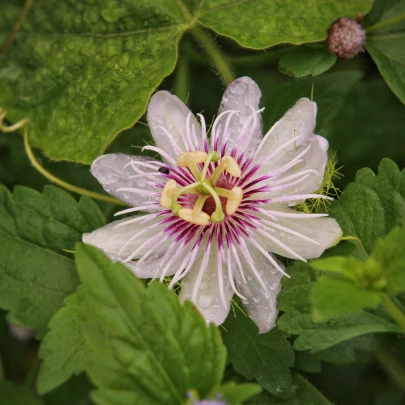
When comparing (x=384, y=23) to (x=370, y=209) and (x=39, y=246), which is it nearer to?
(x=370, y=209)

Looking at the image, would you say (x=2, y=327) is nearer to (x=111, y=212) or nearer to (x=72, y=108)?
(x=111, y=212)

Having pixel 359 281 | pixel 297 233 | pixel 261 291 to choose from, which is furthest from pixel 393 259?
pixel 261 291

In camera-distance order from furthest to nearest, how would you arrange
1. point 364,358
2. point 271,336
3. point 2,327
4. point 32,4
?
point 2,327 < point 32,4 < point 364,358 < point 271,336

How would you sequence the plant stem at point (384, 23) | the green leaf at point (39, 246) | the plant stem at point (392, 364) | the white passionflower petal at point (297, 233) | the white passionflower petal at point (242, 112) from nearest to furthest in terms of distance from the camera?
the white passionflower petal at point (297, 233), the white passionflower petal at point (242, 112), the green leaf at point (39, 246), the plant stem at point (384, 23), the plant stem at point (392, 364)

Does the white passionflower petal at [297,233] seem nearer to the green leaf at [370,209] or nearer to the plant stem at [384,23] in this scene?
the green leaf at [370,209]

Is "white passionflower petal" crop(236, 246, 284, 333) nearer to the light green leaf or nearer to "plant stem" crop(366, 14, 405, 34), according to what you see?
the light green leaf

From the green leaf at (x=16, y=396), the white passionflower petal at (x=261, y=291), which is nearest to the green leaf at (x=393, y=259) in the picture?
the white passionflower petal at (x=261, y=291)

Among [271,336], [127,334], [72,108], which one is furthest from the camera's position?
[72,108]

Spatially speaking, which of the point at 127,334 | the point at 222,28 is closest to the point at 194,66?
the point at 222,28
